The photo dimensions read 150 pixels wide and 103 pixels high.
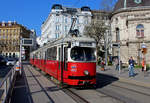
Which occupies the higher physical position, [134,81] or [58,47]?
[58,47]

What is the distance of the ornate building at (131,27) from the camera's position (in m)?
35.9

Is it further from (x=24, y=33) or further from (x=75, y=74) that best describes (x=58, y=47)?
(x=24, y=33)

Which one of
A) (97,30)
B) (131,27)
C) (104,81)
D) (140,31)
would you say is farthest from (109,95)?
(97,30)

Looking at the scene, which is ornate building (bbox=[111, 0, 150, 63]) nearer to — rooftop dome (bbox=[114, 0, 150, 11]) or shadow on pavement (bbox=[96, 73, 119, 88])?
rooftop dome (bbox=[114, 0, 150, 11])

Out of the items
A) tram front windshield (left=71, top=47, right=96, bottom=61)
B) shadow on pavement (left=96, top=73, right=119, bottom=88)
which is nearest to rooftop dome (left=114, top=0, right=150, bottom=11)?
shadow on pavement (left=96, top=73, right=119, bottom=88)

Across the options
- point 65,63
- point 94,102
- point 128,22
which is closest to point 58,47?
point 65,63

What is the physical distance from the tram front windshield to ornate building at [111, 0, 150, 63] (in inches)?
974

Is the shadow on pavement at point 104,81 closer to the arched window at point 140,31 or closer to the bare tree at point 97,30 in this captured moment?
the arched window at point 140,31

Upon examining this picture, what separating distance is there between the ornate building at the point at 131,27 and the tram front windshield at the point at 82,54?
24746 mm

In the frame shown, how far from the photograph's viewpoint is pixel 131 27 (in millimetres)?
36844

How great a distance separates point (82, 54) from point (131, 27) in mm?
28222

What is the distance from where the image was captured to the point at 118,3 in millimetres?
42094

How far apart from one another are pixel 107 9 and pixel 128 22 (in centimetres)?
738

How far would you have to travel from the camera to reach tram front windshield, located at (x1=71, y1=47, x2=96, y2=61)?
10.9 m
